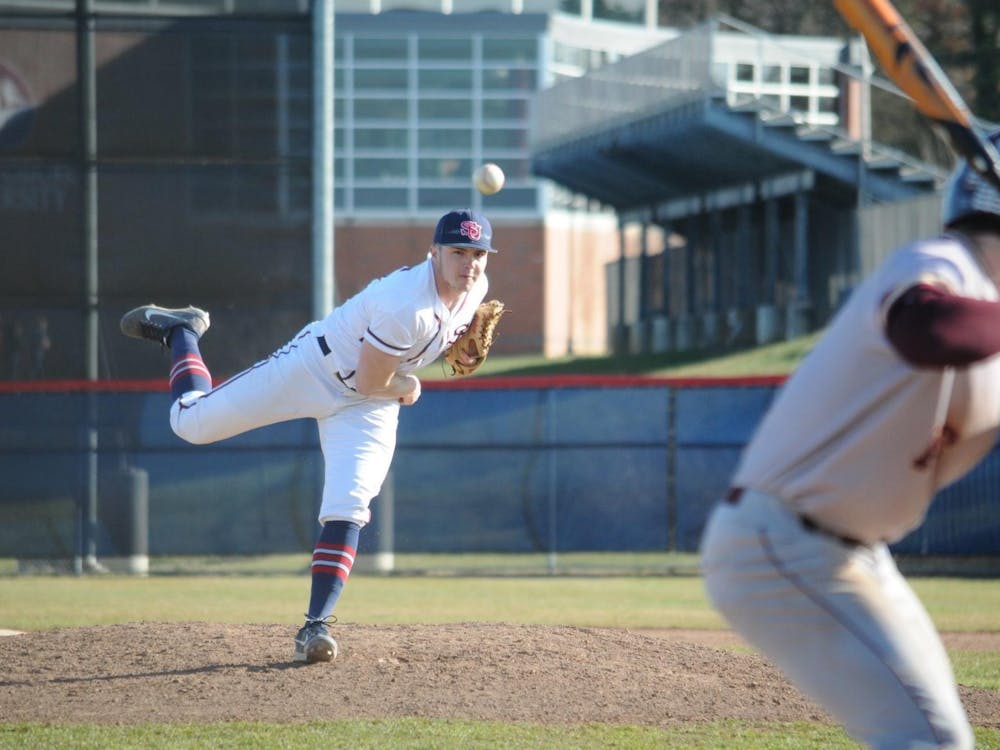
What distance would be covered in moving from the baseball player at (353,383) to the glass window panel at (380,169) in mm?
30308

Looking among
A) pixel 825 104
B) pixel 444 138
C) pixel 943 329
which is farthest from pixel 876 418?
pixel 444 138

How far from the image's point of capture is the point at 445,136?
121 ft

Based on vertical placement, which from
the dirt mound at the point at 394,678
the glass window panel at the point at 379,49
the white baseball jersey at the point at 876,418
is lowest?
the dirt mound at the point at 394,678

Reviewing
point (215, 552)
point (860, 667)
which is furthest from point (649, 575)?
point (860, 667)

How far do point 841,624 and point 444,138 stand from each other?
3442 centimetres

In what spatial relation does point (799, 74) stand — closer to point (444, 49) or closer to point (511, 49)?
point (511, 49)

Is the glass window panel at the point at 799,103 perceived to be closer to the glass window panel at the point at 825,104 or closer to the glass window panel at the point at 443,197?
the glass window panel at the point at 825,104

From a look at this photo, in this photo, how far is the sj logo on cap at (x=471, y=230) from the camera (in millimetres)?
6375

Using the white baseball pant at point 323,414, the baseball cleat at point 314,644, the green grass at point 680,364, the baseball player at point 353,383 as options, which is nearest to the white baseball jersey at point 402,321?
the baseball player at point 353,383

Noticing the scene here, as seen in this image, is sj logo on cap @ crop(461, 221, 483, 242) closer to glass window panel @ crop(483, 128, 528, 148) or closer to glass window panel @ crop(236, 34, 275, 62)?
glass window panel @ crop(236, 34, 275, 62)

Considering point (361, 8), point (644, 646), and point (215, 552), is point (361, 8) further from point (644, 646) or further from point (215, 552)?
point (644, 646)

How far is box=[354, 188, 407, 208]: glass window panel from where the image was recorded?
37.0m

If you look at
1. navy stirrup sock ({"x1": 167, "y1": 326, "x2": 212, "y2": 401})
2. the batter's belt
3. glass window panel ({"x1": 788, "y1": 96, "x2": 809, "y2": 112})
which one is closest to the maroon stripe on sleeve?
the batter's belt

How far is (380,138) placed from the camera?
36.8 m
